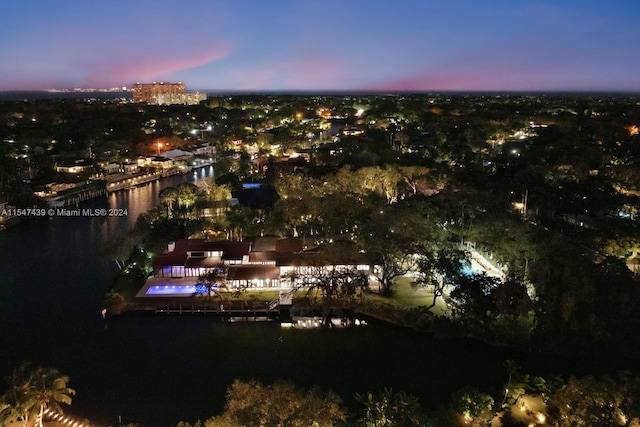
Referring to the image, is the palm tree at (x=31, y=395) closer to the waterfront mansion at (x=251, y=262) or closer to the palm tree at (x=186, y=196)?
the waterfront mansion at (x=251, y=262)

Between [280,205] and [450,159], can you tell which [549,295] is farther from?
[450,159]

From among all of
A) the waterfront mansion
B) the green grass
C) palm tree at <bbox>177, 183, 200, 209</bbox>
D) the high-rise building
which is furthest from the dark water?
the high-rise building

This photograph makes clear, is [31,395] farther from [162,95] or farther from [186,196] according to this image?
[162,95]

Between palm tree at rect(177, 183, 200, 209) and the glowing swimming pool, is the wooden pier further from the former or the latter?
palm tree at rect(177, 183, 200, 209)

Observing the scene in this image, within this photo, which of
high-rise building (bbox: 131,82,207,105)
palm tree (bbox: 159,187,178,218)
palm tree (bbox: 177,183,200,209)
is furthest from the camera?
high-rise building (bbox: 131,82,207,105)

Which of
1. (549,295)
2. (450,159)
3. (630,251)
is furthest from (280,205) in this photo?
(450,159)

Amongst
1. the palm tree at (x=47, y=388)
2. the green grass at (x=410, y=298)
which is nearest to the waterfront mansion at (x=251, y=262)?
the green grass at (x=410, y=298)

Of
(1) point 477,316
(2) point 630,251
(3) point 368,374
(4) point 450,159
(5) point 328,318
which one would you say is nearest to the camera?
(3) point 368,374
